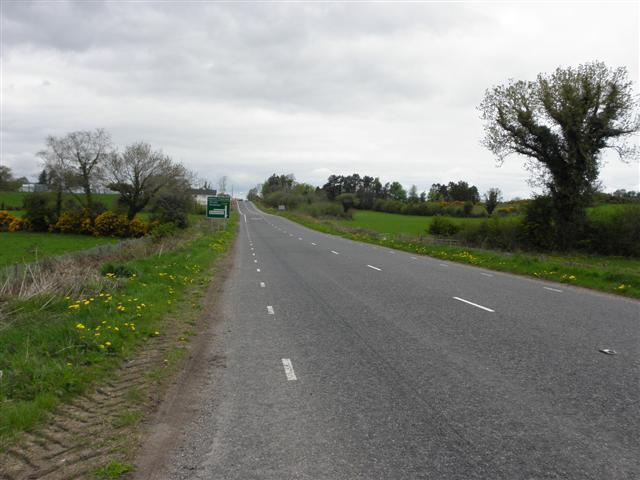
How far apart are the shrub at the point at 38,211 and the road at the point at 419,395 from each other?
220 ft

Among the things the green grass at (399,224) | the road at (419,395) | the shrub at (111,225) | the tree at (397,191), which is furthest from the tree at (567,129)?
the tree at (397,191)

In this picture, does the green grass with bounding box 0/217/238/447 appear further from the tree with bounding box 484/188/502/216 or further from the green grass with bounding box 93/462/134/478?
the tree with bounding box 484/188/502/216

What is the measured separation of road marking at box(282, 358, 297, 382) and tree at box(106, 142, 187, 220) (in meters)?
66.5

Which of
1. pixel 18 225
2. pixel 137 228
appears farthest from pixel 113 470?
pixel 18 225

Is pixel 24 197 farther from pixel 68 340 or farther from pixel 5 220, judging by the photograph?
pixel 68 340

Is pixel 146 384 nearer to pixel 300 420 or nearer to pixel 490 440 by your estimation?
pixel 300 420

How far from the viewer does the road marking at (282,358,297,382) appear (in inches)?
246

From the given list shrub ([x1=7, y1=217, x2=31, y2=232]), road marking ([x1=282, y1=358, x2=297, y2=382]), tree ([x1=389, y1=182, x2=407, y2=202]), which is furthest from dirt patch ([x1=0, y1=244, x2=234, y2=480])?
tree ([x1=389, y1=182, x2=407, y2=202])

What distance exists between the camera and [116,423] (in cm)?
491

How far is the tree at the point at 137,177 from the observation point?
7006 cm

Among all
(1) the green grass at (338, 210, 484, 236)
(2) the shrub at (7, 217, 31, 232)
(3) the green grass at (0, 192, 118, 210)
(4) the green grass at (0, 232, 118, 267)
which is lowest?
(4) the green grass at (0, 232, 118, 267)

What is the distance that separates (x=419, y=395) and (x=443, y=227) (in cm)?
4666

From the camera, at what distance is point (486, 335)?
26.9 feet

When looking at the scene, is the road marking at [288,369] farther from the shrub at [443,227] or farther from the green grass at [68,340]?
the shrub at [443,227]
